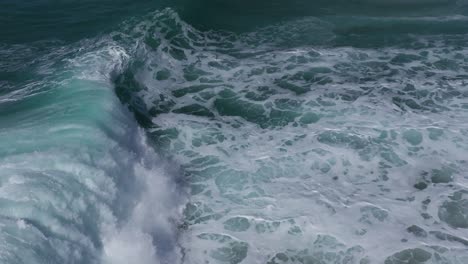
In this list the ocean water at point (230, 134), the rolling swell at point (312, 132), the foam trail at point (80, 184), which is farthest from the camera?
the rolling swell at point (312, 132)

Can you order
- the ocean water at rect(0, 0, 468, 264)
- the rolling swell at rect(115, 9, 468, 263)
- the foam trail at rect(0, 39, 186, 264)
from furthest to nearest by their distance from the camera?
the rolling swell at rect(115, 9, 468, 263) < the ocean water at rect(0, 0, 468, 264) < the foam trail at rect(0, 39, 186, 264)

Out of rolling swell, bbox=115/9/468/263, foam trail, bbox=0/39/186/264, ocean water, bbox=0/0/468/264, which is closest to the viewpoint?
foam trail, bbox=0/39/186/264

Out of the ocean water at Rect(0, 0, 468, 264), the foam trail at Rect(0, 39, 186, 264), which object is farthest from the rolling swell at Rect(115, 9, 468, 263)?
the foam trail at Rect(0, 39, 186, 264)

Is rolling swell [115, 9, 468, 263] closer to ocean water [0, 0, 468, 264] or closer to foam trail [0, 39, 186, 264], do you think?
ocean water [0, 0, 468, 264]

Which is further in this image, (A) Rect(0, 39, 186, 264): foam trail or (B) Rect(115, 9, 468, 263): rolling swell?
(B) Rect(115, 9, 468, 263): rolling swell

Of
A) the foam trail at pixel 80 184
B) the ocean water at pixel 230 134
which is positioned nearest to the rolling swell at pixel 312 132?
the ocean water at pixel 230 134

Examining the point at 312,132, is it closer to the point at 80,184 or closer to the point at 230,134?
the point at 230,134

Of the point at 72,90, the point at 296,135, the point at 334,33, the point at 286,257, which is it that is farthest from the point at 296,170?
the point at 334,33

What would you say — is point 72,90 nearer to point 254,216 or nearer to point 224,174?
point 224,174

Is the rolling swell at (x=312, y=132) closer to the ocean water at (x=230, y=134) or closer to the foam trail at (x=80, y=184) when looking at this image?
the ocean water at (x=230, y=134)

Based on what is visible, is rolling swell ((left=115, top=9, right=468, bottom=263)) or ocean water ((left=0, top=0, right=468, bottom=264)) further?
rolling swell ((left=115, top=9, right=468, bottom=263))
